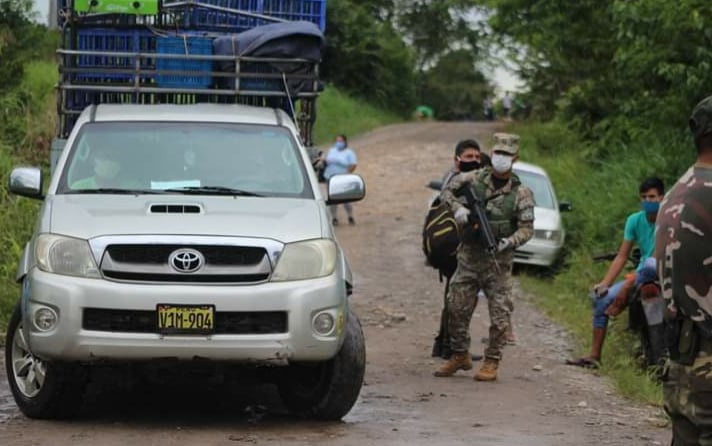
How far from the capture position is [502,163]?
11031mm

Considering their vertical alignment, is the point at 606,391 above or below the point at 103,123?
A: below

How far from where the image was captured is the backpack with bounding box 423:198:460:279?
1182 centimetres

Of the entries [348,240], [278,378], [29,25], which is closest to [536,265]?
[348,240]

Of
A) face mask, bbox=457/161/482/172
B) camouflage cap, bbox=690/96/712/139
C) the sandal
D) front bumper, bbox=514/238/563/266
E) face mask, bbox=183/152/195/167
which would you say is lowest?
front bumper, bbox=514/238/563/266

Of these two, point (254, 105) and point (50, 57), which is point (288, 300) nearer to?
point (254, 105)

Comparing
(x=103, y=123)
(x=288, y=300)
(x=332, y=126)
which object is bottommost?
(x=332, y=126)

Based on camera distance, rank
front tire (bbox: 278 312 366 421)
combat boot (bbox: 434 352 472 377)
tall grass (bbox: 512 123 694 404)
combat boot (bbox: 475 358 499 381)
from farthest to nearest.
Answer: tall grass (bbox: 512 123 694 404) → combat boot (bbox: 434 352 472 377) → combat boot (bbox: 475 358 499 381) → front tire (bbox: 278 312 366 421)

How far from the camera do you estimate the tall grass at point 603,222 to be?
13.8 meters

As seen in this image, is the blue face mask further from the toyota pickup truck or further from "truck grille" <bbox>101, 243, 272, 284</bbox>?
"truck grille" <bbox>101, 243, 272, 284</bbox>

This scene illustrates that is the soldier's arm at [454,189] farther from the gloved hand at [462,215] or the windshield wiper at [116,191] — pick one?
the windshield wiper at [116,191]

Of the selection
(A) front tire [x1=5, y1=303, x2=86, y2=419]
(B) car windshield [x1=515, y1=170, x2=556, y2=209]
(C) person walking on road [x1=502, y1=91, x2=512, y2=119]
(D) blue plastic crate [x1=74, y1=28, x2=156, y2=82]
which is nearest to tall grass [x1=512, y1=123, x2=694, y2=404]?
(B) car windshield [x1=515, y1=170, x2=556, y2=209]

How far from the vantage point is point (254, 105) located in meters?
11.4

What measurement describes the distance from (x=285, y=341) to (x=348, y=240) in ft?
50.0

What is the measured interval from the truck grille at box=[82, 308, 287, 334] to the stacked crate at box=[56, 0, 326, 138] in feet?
9.61
